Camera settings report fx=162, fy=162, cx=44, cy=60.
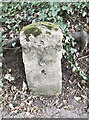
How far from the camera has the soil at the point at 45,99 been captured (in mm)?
2789

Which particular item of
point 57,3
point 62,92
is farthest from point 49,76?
point 57,3

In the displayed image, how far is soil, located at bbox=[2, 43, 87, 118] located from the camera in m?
2.79

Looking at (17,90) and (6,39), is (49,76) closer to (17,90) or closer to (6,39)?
(17,90)

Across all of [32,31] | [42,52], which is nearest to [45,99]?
[42,52]

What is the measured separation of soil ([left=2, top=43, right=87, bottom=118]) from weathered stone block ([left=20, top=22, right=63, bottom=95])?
1.40 ft

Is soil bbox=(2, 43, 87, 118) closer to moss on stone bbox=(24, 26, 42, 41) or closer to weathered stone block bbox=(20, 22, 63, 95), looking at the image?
weathered stone block bbox=(20, 22, 63, 95)

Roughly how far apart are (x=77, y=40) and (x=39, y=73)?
3.43ft

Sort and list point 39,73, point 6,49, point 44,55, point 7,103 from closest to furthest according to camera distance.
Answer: point 44,55, point 39,73, point 7,103, point 6,49

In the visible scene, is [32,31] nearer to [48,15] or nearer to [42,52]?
[42,52]

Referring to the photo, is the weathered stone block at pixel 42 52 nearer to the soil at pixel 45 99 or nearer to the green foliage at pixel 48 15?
the soil at pixel 45 99

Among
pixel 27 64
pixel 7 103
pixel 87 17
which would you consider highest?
pixel 87 17

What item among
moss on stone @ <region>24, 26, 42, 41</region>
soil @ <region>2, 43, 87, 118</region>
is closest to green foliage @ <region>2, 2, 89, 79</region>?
soil @ <region>2, 43, 87, 118</region>

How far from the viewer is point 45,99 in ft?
9.69

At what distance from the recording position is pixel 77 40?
305cm
